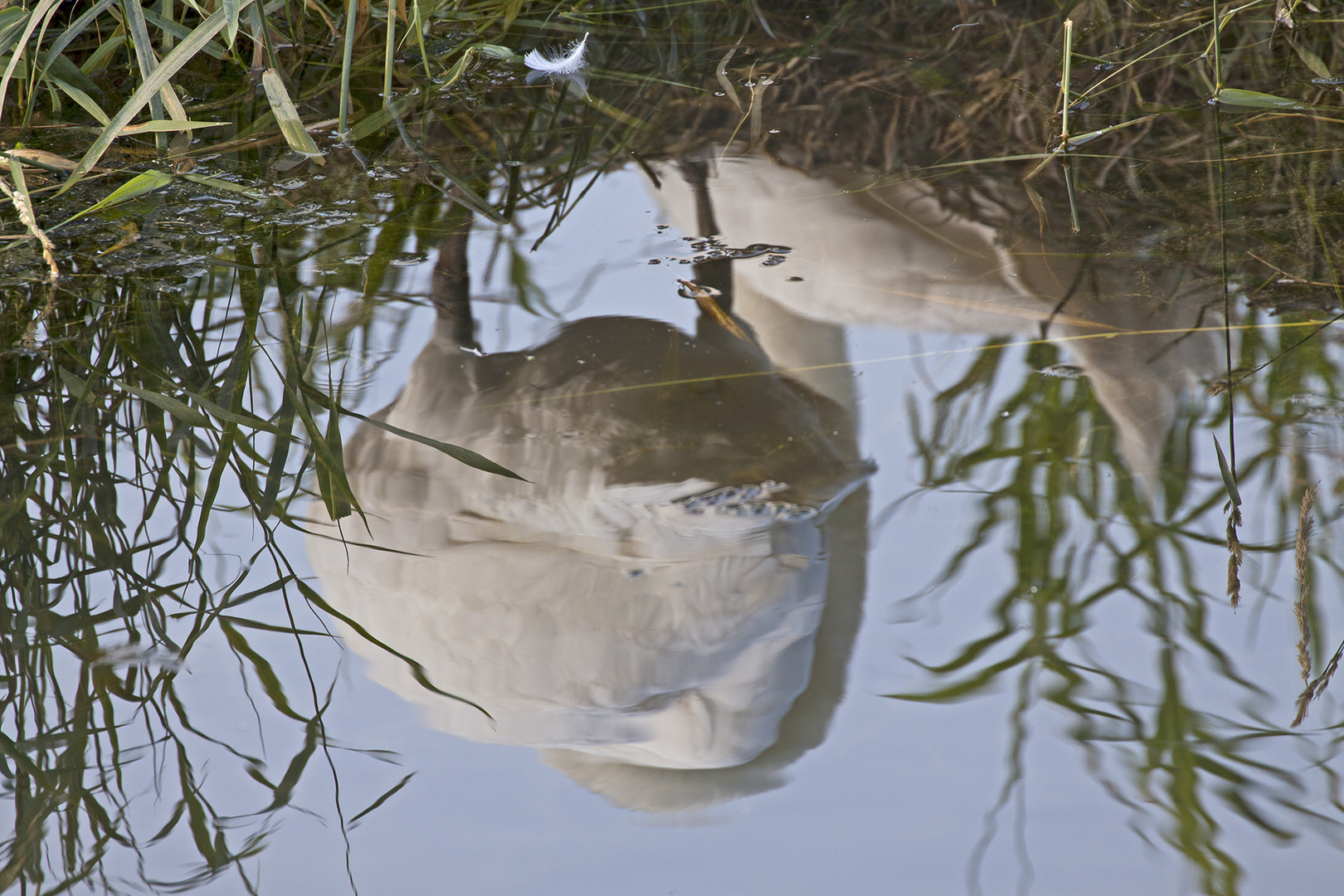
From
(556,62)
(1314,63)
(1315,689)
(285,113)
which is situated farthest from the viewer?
(556,62)

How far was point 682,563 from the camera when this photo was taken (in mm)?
996

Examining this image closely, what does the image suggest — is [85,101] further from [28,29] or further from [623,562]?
[623,562]

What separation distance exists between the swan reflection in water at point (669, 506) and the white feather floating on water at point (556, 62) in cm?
72

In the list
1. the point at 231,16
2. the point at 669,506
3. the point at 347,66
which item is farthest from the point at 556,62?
the point at 669,506

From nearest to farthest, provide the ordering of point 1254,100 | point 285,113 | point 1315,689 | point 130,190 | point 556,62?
1. point 1315,689
2. point 130,190
3. point 285,113
4. point 1254,100
5. point 556,62

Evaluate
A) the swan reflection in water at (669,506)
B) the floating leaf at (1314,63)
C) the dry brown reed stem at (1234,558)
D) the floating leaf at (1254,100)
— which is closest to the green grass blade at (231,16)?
the swan reflection in water at (669,506)

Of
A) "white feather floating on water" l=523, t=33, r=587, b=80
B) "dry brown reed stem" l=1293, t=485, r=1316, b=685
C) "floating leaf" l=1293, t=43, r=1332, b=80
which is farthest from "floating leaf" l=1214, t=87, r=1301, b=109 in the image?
"white feather floating on water" l=523, t=33, r=587, b=80

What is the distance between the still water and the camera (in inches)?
30.0

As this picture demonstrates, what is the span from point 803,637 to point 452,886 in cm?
36

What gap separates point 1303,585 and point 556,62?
5.05ft

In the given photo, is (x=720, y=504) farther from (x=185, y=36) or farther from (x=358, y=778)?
(x=185, y=36)

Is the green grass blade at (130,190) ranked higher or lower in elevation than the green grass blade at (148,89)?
lower

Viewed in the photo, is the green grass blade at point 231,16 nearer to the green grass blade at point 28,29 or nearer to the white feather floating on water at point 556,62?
the green grass blade at point 28,29

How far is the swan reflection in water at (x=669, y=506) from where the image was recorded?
2.96 ft
